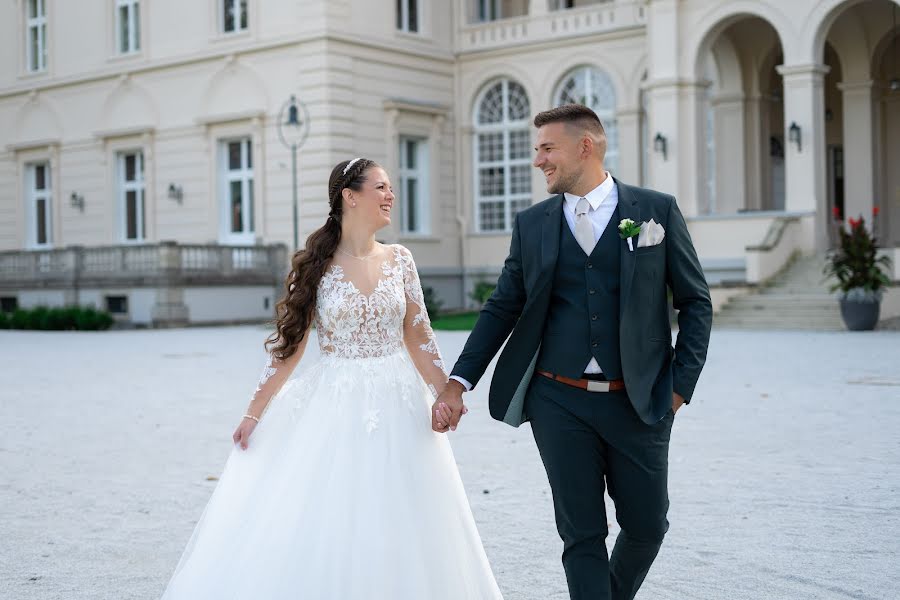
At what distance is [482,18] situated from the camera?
33344mm

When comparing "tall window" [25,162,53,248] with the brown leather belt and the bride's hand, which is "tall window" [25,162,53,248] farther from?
the brown leather belt

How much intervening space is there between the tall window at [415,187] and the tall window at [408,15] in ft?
8.61

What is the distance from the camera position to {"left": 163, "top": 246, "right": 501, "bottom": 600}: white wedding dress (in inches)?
190

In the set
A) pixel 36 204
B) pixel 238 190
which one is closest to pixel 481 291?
pixel 238 190

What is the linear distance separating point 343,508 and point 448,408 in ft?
1.75

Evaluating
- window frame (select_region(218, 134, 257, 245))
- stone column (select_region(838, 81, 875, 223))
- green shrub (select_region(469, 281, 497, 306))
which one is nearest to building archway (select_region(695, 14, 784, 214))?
stone column (select_region(838, 81, 875, 223))

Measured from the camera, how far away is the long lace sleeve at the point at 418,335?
5.45 meters

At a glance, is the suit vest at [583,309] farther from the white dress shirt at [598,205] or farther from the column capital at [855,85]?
the column capital at [855,85]

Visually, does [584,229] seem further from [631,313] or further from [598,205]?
[631,313]

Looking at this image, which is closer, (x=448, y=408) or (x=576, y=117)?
(x=576, y=117)

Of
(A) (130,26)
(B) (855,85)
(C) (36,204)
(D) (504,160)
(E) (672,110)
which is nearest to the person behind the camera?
(E) (672,110)

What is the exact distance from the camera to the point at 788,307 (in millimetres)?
22969

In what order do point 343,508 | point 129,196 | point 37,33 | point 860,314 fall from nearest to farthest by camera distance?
point 343,508
point 860,314
point 129,196
point 37,33

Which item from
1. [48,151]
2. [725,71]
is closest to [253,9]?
[48,151]
